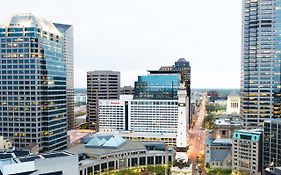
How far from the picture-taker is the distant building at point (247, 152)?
105812 millimetres

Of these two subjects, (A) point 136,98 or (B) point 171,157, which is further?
(A) point 136,98

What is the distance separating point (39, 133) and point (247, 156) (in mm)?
69437

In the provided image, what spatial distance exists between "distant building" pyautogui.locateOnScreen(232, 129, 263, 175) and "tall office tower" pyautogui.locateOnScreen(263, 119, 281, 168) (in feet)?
8.71

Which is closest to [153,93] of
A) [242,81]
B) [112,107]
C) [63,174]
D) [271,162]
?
[112,107]

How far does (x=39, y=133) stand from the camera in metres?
120

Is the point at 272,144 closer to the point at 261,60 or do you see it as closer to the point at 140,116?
the point at 261,60

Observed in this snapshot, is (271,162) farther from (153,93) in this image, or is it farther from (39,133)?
(153,93)

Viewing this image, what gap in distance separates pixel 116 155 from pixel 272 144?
49.1m

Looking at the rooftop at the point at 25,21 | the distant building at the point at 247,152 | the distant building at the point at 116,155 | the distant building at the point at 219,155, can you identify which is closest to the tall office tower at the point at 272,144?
the distant building at the point at 247,152

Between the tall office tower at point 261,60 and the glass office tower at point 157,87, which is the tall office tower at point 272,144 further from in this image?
the glass office tower at point 157,87

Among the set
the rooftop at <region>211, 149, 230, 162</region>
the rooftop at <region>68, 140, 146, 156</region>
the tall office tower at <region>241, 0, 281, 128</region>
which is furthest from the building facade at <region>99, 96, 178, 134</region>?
the rooftop at <region>211, 149, 230, 162</region>

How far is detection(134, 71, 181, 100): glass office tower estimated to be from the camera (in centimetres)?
18425

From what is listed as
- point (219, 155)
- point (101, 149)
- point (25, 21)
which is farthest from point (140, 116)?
point (25, 21)

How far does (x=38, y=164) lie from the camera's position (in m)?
79.4
